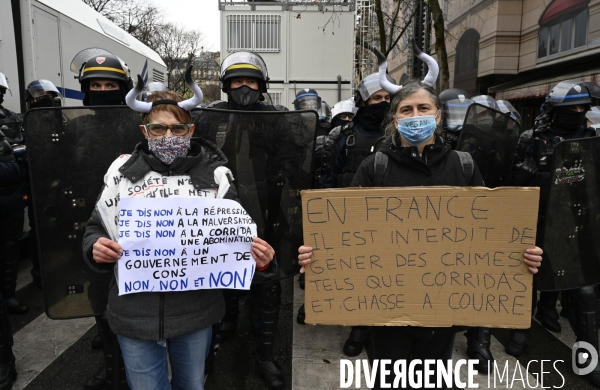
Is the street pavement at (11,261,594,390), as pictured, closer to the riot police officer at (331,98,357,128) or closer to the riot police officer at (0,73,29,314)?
the riot police officer at (0,73,29,314)

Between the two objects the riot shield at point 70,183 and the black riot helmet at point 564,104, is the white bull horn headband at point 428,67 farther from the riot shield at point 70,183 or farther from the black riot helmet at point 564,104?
the black riot helmet at point 564,104

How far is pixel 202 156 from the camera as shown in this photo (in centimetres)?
196

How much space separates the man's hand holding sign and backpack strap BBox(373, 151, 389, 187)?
64cm

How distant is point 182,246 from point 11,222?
3113mm

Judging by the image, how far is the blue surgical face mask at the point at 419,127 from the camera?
206cm

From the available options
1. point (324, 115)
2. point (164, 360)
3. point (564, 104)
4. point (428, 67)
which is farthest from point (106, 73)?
point (324, 115)

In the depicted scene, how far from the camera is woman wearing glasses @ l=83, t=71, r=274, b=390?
71.5 inches

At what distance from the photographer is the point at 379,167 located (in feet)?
6.88

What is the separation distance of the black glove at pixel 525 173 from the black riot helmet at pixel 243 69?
2034 millimetres

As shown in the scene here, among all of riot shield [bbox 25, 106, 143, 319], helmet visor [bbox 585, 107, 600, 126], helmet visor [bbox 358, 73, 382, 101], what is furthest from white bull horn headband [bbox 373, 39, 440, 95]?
helmet visor [bbox 585, 107, 600, 126]

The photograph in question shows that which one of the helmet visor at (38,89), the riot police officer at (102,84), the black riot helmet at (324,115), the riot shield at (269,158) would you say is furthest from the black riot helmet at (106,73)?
the black riot helmet at (324,115)

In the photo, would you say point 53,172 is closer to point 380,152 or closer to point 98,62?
point 98,62

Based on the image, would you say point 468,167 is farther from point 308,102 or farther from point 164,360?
point 308,102

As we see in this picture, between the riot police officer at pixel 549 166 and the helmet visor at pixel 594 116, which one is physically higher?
the helmet visor at pixel 594 116
